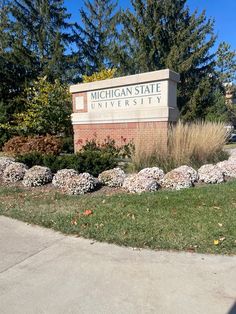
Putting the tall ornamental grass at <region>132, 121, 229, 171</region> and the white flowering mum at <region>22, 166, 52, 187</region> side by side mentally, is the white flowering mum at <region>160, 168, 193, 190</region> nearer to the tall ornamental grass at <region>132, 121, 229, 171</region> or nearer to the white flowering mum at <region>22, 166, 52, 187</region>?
the tall ornamental grass at <region>132, 121, 229, 171</region>

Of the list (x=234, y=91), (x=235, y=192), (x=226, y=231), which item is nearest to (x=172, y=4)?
(x=234, y=91)

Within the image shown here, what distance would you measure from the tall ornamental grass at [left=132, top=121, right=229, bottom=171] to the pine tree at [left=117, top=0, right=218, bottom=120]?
13.7m

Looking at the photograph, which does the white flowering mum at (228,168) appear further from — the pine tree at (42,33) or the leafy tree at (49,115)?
the pine tree at (42,33)

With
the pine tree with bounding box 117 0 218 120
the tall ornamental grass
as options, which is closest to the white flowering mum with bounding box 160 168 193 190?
the tall ornamental grass

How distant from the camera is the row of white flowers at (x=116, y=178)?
6.18 m

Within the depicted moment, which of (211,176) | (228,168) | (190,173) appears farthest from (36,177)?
(228,168)

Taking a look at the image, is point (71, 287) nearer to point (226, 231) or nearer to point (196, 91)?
point (226, 231)

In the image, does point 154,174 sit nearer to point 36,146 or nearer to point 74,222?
point 74,222

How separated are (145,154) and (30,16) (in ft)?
82.4

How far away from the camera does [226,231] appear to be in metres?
4.00

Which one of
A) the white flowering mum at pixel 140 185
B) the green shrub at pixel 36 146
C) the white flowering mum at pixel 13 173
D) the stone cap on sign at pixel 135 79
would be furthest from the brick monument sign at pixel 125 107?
the white flowering mum at pixel 13 173

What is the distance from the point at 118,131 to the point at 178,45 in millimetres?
15123

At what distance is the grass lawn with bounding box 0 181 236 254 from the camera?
383cm

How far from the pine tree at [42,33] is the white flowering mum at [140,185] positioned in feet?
72.4
